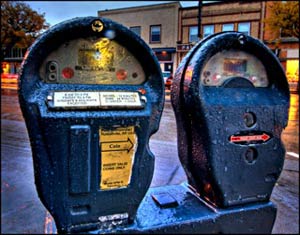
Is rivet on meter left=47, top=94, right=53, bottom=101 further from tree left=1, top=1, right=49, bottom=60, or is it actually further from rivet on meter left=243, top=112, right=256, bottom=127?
→ tree left=1, top=1, right=49, bottom=60

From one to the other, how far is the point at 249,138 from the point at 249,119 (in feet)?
0.27

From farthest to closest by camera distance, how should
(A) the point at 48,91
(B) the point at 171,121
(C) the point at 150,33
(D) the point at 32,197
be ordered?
(B) the point at 171,121, (D) the point at 32,197, (C) the point at 150,33, (A) the point at 48,91

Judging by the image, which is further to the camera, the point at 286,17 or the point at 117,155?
the point at 286,17

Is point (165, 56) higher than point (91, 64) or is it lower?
higher

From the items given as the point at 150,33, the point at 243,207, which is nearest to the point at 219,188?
the point at 243,207

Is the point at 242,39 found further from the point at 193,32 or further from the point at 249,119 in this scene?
the point at 193,32

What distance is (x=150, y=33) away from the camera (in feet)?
6.46

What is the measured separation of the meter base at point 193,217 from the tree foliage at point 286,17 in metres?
9.69

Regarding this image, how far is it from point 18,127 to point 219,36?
5203 mm

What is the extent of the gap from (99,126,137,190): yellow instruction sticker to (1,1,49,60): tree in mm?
1216

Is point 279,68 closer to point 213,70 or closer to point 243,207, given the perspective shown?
point 213,70

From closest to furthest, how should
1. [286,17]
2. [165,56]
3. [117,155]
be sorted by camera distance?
[117,155]
[165,56]
[286,17]

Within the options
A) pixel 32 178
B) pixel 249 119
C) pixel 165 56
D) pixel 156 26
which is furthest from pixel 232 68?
pixel 32 178

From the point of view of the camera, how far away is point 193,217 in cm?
120
